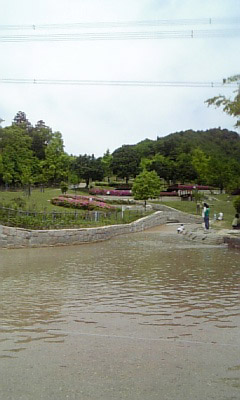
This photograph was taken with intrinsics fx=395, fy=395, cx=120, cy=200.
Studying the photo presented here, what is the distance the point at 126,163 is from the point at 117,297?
6886cm

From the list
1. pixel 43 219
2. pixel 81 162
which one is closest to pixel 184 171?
pixel 81 162

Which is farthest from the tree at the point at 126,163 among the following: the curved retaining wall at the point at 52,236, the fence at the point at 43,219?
the fence at the point at 43,219

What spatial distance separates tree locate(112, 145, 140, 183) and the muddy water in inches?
2546

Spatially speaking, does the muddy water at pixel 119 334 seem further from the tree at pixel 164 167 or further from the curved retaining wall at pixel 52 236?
the tree at pixel 164 167

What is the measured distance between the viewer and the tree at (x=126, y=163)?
75.1 metres

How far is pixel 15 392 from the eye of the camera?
11.9 ft

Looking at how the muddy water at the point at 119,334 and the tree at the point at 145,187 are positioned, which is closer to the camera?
the muddy water at the point at 119,334

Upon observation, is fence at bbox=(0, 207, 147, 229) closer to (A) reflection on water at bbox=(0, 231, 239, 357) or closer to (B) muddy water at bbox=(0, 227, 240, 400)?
(A) reflection on water at bbox=(0, 231, 239, 357)

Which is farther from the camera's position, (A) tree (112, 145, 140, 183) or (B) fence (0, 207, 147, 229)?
(A) tree (112, 145, 140, 183)

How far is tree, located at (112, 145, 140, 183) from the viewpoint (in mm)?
75125

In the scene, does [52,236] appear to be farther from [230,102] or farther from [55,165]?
[55,165]

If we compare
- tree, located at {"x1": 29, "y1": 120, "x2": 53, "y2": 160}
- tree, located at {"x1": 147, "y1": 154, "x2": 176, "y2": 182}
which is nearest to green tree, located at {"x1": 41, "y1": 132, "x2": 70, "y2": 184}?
tree, located at {"x1": 29, "y1": 120, "x2": 53, "y2": 160}

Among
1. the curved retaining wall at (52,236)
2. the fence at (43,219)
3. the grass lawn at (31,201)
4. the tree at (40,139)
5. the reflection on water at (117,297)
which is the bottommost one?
the reflection on water at (117,297)

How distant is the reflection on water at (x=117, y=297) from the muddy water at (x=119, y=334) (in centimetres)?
2
